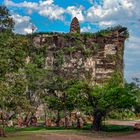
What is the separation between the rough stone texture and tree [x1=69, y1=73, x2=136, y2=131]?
33.6ft

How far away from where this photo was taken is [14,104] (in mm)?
31281

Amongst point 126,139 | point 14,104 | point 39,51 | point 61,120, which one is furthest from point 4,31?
point 39,51

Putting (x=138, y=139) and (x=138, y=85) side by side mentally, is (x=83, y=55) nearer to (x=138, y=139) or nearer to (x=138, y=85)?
(x=138, y=85)

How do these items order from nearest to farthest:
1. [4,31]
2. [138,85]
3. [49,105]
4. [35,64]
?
[4,31]
[138,85]
[49,105]
[35,64]

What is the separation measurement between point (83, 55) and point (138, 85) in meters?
12.1

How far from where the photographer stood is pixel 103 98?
37469mm

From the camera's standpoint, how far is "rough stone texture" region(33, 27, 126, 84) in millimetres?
49219

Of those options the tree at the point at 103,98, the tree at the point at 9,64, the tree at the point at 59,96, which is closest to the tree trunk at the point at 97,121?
the tree at the point at 103,98

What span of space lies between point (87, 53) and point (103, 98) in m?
12.3

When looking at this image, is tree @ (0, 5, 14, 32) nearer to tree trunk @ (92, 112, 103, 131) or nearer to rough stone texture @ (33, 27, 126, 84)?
tree trunk @ (92, 112, 103, 131)

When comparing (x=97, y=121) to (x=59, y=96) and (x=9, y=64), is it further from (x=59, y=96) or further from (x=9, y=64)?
(x=9, y=64)

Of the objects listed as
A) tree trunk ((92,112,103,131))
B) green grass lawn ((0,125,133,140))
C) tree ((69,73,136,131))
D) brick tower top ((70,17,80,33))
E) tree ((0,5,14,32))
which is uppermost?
brick tower top ((70,17,80,33))

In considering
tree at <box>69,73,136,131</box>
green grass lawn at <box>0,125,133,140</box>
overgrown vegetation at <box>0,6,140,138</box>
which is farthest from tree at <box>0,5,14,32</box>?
tree at <box>69,73,136,131</box>

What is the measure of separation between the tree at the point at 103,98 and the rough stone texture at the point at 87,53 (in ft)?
33.6
